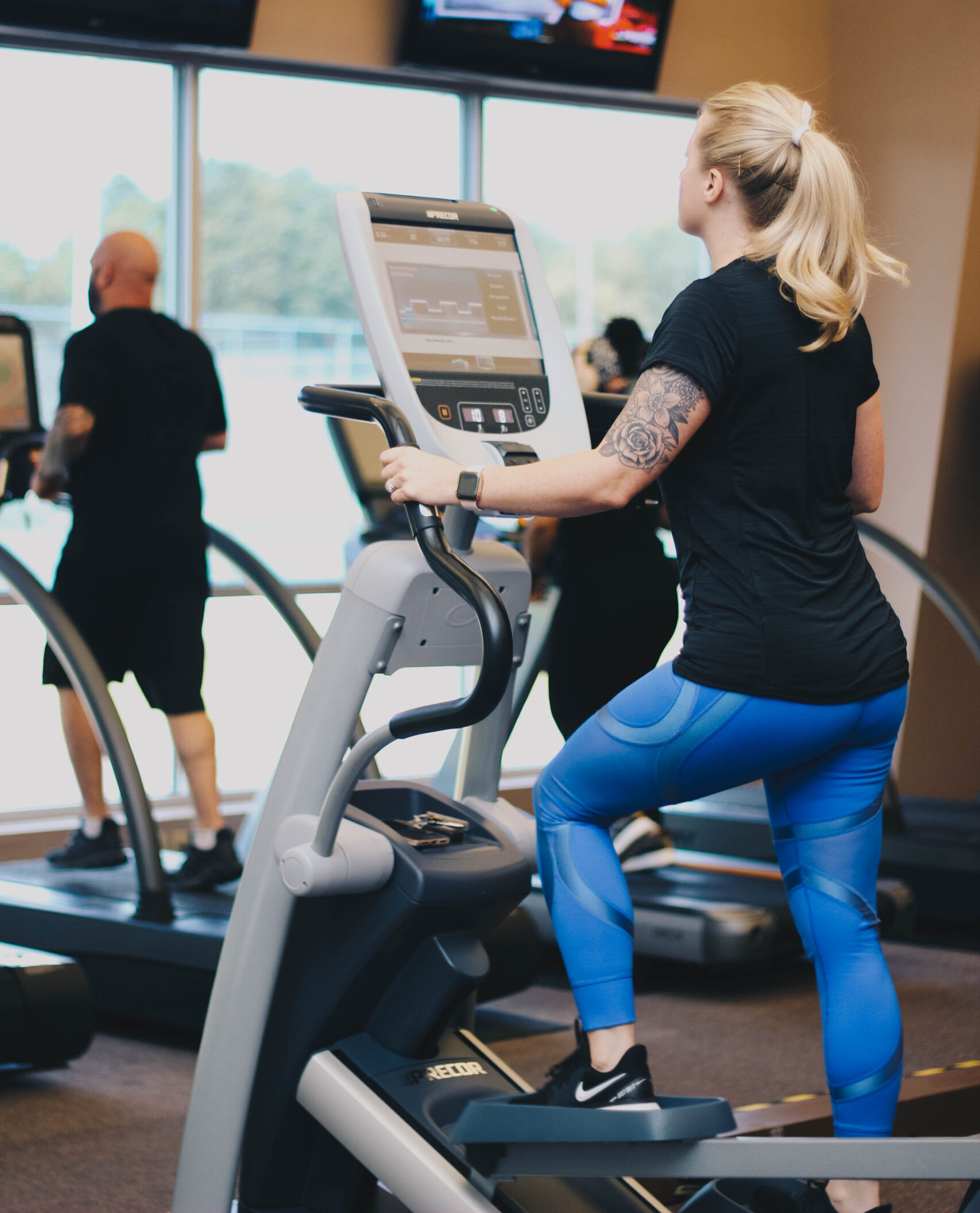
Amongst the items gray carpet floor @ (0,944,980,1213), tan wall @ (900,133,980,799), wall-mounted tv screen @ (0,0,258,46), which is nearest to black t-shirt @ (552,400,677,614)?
gray carpet floor @ (0,944,980,1213)

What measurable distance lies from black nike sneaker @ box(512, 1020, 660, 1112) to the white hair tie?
1.07 meters

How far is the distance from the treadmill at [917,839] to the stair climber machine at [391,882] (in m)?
2.37

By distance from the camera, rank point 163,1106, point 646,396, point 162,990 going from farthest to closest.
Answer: point 162,990
point 163,1106
point 646,396

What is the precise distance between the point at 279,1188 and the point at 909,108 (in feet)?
15.8

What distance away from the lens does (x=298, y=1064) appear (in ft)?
6.69

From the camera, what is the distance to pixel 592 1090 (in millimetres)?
1771

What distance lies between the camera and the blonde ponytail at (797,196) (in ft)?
5.54

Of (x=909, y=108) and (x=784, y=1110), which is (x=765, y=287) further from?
(x=909, y=108)

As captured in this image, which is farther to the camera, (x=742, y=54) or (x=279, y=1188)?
(x=742, y=54)

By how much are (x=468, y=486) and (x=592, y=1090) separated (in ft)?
2.41

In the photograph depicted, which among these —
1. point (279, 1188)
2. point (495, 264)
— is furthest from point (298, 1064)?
point (495, 264)

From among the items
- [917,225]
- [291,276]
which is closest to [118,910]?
[291,276]

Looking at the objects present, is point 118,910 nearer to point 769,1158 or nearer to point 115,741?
point 115,741

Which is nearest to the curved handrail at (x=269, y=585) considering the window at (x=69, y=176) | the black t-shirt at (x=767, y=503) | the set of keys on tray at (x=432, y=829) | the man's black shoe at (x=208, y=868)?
the man's black shoe at (x=208, y=868)
